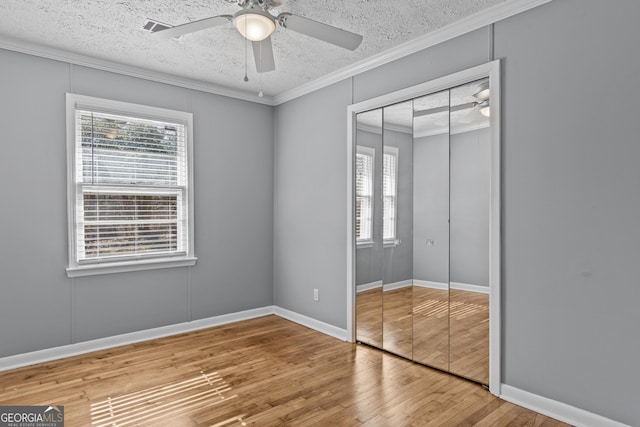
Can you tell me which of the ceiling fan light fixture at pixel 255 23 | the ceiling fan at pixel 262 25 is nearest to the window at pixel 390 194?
the ceiling fan at pixel 262 25

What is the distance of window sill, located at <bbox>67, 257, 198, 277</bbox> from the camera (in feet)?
11.3

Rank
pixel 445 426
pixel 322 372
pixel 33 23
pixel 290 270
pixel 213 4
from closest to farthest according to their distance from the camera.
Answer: pixel 445 426
pixel 213 4
pixel 33 23
pixel 322 372
pixel 290 270

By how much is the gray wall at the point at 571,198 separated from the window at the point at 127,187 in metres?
2.83

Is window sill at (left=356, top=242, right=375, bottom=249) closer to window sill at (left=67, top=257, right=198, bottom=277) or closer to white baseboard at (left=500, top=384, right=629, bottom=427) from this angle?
white baseboard at (left=500, top=384, right=629, bottom=427)

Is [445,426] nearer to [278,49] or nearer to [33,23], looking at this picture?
[278,49]

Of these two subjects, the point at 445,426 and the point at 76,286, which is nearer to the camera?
the point at 445,426

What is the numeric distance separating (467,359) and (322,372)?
3.69 ft

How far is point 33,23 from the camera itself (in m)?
2.83

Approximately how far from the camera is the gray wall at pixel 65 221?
3.17 meters

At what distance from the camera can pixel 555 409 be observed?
7.82 ft

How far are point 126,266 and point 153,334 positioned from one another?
0.76 metres

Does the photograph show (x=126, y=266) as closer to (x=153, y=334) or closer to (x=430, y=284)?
(x=153, y=334)

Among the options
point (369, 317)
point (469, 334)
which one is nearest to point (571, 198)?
point (469, 334)

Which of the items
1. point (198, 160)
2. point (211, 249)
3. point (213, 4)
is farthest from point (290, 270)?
point (213, 4)
